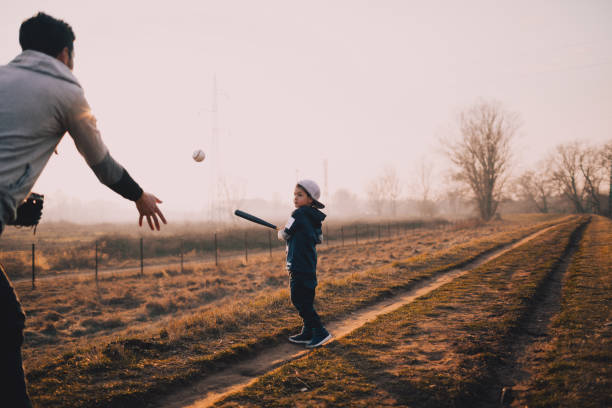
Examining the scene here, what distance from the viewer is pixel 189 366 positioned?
165 inches

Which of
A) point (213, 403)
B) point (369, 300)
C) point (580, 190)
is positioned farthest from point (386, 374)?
point (580, 190)

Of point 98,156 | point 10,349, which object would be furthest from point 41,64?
point 10,349

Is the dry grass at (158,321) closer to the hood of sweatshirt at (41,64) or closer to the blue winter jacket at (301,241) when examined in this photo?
the blue winter jacket at (301,241)

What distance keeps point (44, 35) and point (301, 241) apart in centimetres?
341

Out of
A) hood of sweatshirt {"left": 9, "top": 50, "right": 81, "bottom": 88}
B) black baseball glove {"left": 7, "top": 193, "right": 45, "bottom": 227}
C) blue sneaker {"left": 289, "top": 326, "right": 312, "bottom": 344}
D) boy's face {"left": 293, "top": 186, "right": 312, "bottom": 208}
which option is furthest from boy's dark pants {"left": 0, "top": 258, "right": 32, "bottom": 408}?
blue sneaker {"left": 289, "top": 326, "right": 312, "bottom": 344}

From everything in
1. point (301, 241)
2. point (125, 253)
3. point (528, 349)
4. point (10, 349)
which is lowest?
point (125, 253)

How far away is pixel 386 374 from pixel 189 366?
92.7 inches

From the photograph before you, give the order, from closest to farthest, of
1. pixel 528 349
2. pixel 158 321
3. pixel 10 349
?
pixel 10 349
pixel 528 349
pixel 158 321

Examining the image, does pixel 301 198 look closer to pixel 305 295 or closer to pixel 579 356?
pixel 305 295

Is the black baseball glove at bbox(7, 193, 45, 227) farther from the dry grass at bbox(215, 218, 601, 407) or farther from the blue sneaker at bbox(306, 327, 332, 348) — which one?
the blue sneaker at bbox(306, 327, 332, 348)

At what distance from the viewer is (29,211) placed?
7.24ft

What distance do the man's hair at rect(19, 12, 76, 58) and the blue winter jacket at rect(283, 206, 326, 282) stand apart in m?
3.09

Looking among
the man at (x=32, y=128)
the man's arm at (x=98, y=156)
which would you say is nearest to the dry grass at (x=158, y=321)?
A: the man at (x=32, y=128)

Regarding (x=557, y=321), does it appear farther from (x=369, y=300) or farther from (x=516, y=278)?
(x=516, y=278)
